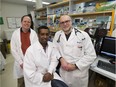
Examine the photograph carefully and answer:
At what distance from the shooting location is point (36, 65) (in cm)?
143

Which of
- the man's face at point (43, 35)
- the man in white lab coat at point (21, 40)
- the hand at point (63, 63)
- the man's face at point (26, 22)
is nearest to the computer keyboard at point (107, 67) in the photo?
the hand at point (63, 63)

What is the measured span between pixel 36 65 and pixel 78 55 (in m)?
0.57

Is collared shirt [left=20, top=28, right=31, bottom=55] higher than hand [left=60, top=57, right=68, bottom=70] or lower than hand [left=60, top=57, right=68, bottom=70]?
higher

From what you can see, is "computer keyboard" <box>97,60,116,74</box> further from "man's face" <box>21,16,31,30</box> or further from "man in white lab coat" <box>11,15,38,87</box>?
"man's face" <box>21,16,31,30</box>

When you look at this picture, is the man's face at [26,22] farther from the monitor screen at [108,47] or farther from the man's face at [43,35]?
the monitor screen at [108,47]

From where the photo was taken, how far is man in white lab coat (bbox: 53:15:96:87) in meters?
1.58

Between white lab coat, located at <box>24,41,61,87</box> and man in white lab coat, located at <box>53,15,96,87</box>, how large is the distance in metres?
0.23

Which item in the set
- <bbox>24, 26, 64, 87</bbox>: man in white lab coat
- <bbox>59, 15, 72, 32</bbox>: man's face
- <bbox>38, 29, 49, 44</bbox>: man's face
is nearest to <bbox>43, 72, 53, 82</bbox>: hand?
<bbox>24, 26, 64, 87</bbox>: man in white lab coat

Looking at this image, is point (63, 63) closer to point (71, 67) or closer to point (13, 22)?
point (71, 67)

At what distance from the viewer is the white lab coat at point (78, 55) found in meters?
1.58

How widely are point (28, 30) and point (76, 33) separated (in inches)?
32.1

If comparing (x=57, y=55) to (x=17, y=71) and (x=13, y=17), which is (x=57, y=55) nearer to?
(x=17, y=71)

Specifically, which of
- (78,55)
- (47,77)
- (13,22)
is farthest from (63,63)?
(13,22)

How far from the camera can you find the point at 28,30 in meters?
2.00
